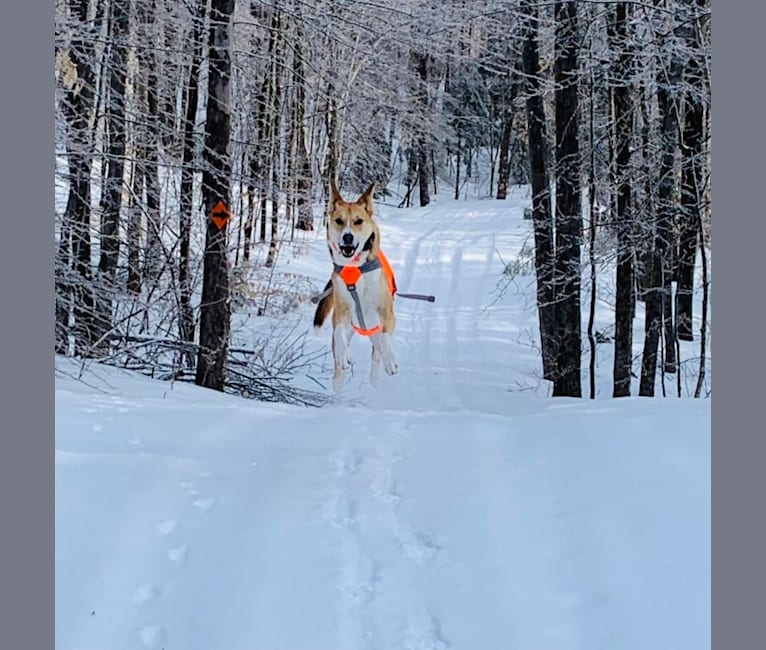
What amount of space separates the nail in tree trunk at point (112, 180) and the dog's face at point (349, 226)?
2.42 m

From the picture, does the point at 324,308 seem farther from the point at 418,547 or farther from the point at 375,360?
the point at 418,547

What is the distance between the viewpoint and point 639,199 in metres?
6.93

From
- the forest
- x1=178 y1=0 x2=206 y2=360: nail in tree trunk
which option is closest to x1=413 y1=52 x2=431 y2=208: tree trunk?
the forest

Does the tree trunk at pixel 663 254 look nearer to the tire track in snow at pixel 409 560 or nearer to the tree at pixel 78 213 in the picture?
the tire track in snow at pixel 409 560

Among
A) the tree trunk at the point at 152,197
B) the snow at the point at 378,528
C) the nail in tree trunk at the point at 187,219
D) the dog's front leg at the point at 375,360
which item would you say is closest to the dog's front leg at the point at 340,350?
the dog's front leg at the point at 375,360

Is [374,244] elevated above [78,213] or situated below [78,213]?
below

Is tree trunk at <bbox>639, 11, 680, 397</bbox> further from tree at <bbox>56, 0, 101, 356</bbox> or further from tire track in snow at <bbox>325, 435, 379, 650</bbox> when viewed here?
tree at <bbox>56, 0, 101, 356</bbox>

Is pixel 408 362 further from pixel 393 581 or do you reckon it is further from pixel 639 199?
pixel 393 581

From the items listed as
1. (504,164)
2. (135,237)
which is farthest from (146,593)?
(504,164)

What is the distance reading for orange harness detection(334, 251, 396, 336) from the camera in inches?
158

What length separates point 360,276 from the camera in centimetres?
404

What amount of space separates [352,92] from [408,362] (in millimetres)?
2279

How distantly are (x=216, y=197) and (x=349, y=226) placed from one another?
2257 mm

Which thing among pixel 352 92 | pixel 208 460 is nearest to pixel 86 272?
pixel 352 92
